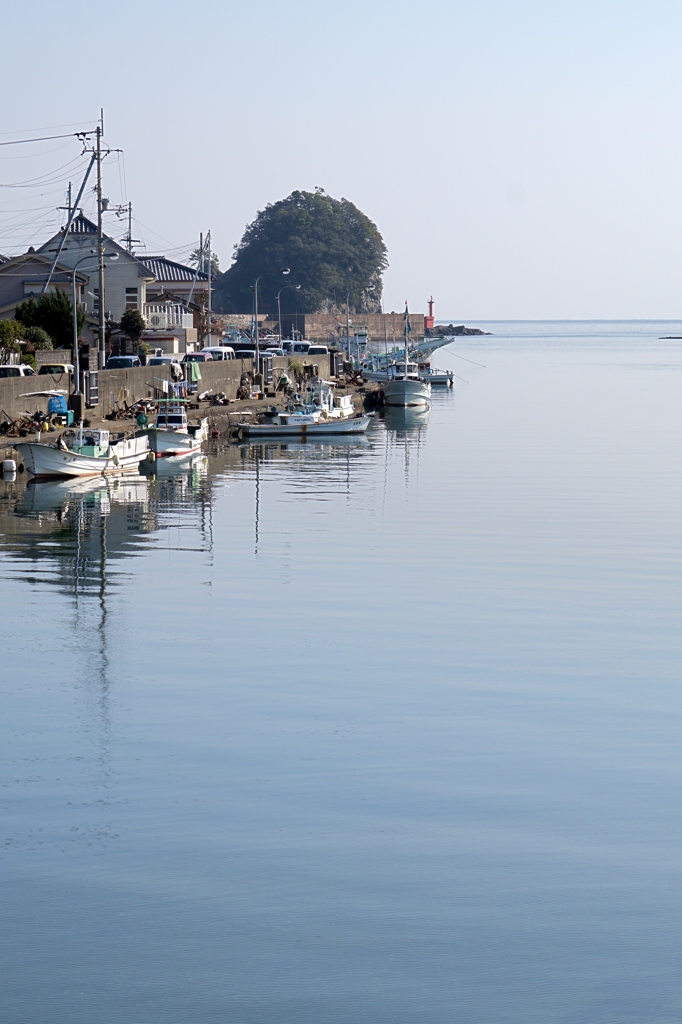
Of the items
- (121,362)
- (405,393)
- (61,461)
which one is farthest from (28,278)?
(61,461)

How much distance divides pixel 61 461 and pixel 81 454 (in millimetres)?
1197

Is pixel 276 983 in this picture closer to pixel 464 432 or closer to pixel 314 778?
pixel 314 778

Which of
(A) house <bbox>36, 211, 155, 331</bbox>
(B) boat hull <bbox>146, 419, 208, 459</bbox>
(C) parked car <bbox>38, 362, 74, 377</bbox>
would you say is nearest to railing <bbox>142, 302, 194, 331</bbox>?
(A) house <bbox>36, 211, 155, 331</bbox>

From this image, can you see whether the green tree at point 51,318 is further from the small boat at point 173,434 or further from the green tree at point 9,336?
the small boat at point 173,434

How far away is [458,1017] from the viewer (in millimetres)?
11117

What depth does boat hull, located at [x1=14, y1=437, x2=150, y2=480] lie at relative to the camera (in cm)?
4988

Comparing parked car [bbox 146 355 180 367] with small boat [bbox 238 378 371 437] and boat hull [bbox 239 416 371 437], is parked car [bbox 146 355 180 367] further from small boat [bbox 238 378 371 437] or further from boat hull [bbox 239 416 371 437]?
boat hull [bbox 239 416 371 437]

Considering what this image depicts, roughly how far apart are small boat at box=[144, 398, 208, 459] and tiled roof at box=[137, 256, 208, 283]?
71605 millimetres


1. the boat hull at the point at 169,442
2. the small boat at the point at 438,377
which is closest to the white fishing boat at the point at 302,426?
the boat hull at the point at 169,442

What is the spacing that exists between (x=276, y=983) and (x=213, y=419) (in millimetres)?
65238

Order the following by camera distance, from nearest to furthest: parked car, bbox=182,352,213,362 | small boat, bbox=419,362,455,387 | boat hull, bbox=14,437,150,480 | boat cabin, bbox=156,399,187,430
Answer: boat hull, bbox=14,437,150,480, boat cabin, bbox=156,399,187,430, parked car, bbox=182,352,213,362, small boat, bbox=419,362,455,387

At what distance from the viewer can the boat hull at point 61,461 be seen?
164 feet

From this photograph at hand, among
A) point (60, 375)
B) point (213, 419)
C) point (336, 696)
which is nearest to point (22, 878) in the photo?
point (336, 696)

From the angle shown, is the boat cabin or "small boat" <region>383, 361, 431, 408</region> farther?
"small boat" <region>383, 361, 431, 408</region>
